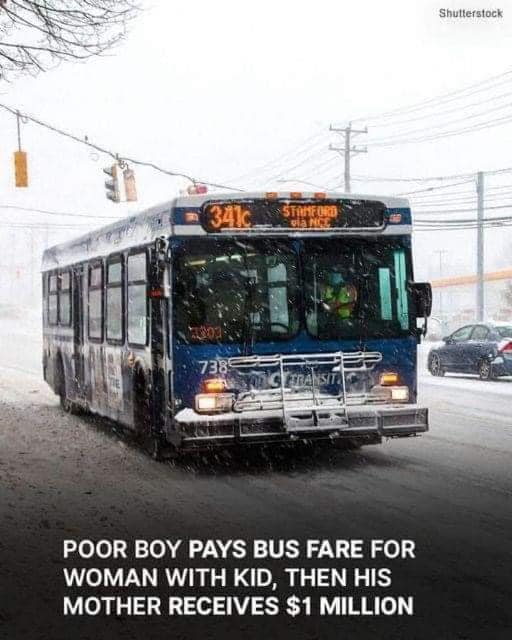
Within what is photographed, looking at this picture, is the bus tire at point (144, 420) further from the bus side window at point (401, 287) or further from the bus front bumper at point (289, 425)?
the bus side window at point (401, 287)

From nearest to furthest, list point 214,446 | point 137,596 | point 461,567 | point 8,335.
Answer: point 137,596, point 461,567, point 214,446, point 8,335

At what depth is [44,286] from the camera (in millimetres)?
18734

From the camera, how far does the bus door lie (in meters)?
15.2

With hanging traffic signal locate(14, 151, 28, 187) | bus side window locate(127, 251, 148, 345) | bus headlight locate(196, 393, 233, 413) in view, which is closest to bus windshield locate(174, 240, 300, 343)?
bus headlight locate(196, 393, 233, 413)

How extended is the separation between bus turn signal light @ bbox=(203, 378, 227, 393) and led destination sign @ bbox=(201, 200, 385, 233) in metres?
1.58

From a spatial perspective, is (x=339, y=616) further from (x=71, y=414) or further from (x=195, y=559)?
(x=71, y=414)

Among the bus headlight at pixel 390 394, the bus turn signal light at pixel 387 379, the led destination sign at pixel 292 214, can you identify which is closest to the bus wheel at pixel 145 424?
the led destination sign at pixel 292 214

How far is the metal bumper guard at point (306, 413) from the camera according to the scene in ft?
33.4

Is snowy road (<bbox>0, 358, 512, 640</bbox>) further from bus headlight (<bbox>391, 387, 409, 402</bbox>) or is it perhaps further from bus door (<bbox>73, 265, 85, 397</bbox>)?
bus door (<bbox>73, 265, 85, 397</bbox>)

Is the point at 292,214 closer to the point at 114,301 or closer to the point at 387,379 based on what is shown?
the point at 387,379

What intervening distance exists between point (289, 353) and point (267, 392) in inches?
18.8

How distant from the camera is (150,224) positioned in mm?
11203

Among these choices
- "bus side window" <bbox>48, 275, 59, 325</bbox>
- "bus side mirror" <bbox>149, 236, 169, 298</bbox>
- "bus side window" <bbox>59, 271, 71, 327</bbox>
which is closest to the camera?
"bus side mirror" <bbox>149, 236, 169, 298</bbox>

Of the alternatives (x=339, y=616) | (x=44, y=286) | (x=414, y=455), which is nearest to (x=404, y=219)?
(x=414, y=455)
